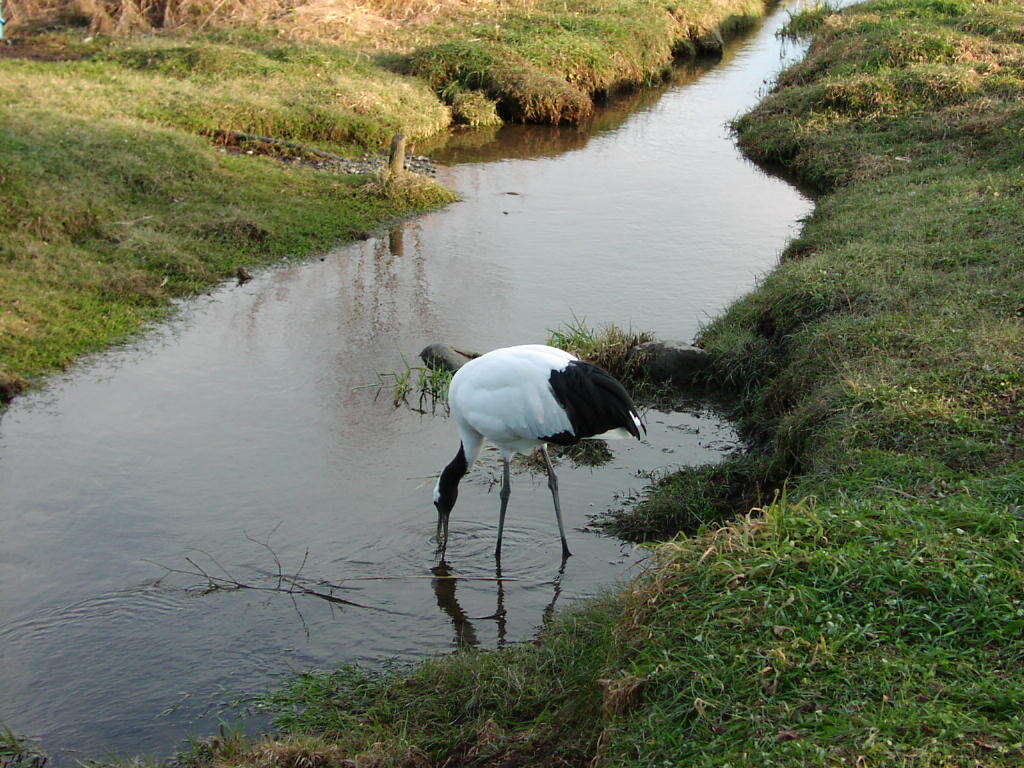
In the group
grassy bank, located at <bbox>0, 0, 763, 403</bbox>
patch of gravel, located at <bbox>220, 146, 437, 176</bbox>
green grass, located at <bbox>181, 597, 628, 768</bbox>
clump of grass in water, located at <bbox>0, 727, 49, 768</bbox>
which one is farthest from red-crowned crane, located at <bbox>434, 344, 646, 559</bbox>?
patch of gravel, located at <bbox>220, 146, 437, 176</bbox>

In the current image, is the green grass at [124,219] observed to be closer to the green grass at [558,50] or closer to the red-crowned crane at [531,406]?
the red-crowned crane at [531,406]

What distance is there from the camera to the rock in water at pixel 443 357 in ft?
27.7

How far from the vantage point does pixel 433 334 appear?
369 inches

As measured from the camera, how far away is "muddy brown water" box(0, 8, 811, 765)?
536 centimetres

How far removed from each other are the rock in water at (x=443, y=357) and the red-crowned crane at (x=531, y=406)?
2.01 m

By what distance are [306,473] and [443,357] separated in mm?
1814

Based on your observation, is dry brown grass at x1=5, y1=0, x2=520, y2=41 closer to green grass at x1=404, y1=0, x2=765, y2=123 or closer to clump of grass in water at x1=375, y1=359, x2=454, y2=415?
green grass at x1=404, y1=0, x2=765, y2=123

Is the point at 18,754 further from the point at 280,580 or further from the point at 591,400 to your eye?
the point at 591,400

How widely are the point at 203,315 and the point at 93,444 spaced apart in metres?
2.36

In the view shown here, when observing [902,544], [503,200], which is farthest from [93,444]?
[503,200]

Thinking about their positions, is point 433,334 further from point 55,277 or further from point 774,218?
point 774,218

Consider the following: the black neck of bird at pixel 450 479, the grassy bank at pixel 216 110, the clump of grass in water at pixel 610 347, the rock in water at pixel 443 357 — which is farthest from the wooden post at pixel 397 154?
the black neck of bird at pixel 450 479

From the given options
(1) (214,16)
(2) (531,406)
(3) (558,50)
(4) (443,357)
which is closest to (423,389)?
(4) (443,357)

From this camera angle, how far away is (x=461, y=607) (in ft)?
19.4
